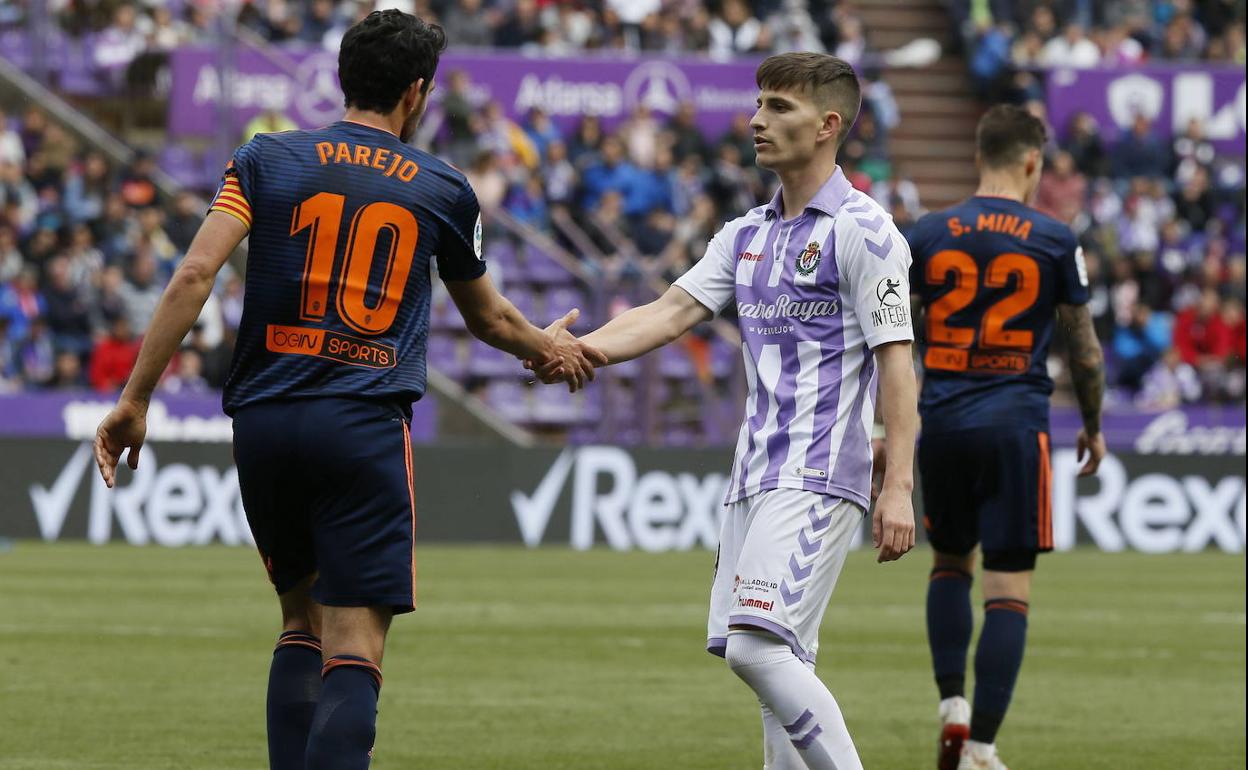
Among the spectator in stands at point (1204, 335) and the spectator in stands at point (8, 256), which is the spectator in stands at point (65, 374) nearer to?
the spectator in stands at point (8, 256)

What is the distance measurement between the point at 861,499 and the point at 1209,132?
969 inches

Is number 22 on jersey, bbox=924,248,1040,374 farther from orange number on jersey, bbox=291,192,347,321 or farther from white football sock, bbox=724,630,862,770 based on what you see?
orange number on jersey, bbox=291,192,347,321

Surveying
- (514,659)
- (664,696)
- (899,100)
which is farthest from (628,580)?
(899,100)

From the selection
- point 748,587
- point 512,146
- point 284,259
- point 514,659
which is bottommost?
point 514,659

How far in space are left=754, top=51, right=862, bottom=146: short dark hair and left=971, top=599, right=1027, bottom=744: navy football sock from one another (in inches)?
104

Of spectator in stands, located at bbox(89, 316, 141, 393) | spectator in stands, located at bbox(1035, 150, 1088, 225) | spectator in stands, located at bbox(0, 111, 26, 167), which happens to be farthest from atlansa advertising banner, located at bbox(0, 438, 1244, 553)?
spectator in stands, located at bbox(1035, 150, 1088, 225)

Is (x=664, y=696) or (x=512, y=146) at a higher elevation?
(x=512, y=146)

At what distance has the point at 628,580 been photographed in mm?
16750

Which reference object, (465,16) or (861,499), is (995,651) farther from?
(465,16)

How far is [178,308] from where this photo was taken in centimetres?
551

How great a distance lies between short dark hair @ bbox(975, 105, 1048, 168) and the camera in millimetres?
8312

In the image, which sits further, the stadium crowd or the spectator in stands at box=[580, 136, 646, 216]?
the spectator in stands at box=[580, 136, 646, 216]

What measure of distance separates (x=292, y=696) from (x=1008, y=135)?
3.84 m

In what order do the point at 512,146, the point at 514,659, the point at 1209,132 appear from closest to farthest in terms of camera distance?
→ the point at 514,659 → the point at 512,146 → the point at 1209,132
